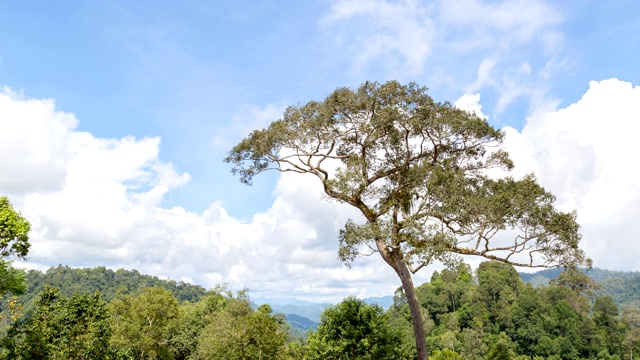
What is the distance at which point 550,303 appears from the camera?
3457 inches

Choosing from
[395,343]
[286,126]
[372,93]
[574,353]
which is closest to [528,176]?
[372,93]

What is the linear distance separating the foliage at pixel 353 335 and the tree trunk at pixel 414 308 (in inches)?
69.2

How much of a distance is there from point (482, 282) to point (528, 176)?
8806 centimetres

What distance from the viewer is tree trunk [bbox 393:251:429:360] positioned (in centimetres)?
1558

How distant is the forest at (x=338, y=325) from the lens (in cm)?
1773

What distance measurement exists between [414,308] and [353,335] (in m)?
2.78

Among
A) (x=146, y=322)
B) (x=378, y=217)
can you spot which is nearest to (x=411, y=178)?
(x=378, y=217)

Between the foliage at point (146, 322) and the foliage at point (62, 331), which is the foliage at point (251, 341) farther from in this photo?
the foliage at point (146, 322)

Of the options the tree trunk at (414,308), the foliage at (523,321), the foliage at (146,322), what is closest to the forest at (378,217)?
the tree trunk at (414,308)

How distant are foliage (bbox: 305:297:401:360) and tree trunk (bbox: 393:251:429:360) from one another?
5.77ft

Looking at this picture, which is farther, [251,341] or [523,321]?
[523,321]

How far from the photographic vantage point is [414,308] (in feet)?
52.2

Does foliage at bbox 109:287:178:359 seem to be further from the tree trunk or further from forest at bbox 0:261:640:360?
the tree trunk

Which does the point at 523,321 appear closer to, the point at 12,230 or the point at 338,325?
the point at 338,325
